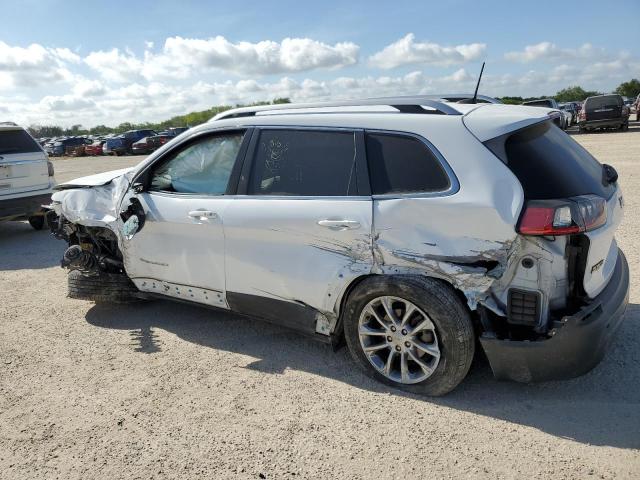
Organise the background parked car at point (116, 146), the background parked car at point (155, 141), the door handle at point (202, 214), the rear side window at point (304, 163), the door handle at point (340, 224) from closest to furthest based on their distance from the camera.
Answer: the door handle at point (340, 224) < the rear side window at point (304, 163) < the door handle at point (202, 214) < the background parked car at point (155, 141) < the background parked car at point (116, 146)

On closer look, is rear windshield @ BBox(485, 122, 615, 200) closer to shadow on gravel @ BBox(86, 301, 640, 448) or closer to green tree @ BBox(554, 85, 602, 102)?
shadow on gravel @ BBox(86, 301, 640, 448)

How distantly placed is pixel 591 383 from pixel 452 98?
2188 mm

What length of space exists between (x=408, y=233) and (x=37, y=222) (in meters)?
7.93

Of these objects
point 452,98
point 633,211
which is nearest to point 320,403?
point 452,98

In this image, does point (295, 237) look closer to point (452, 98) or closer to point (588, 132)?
point (452, 98)

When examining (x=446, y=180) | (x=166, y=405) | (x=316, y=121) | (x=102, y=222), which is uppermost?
(x=316, y=121)

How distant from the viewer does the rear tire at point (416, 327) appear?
2947 mm

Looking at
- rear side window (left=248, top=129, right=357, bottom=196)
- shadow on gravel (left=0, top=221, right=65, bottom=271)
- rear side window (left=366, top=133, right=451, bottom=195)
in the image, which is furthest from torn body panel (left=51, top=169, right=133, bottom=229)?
shadow on gravel (left=0, top=221, right=65, bottom=271)

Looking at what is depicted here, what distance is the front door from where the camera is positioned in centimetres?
379

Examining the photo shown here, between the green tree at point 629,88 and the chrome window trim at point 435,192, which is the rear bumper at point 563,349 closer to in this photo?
the chrome window trim at point 435,192

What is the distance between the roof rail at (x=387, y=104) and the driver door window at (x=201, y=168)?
218mm

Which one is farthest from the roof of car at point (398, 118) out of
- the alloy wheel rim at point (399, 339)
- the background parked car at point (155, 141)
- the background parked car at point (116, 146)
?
the background parked car at point (116, 146)

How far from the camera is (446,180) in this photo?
2.95m

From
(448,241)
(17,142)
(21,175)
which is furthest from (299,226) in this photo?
(17,142)
